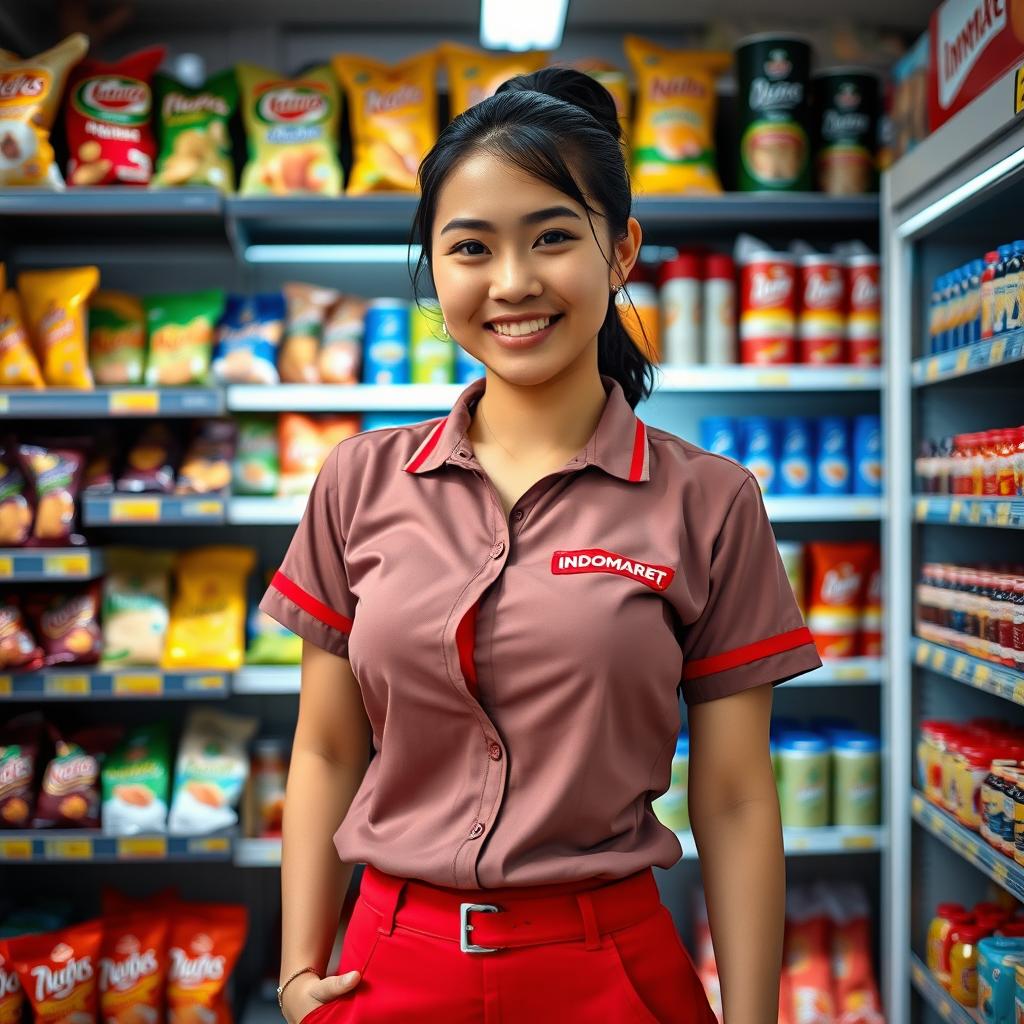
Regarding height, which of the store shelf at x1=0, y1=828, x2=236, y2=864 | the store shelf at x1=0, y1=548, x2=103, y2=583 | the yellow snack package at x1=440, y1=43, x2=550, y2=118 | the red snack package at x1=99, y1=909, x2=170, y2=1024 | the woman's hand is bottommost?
the red snack package at x1=99, y1=909, x2=170, y2=1024

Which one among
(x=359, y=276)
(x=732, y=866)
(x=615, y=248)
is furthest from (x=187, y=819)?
(x=615, y=248)

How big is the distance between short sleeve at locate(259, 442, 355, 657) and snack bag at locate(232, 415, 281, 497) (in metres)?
1.61

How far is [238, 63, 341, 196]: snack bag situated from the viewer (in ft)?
9.43

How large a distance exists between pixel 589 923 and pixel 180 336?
7.24ft

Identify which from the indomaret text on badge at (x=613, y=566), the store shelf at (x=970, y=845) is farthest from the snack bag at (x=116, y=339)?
the store shelf at (x=970, y=845)

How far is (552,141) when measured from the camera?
123cm

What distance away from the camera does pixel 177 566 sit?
3.06 m

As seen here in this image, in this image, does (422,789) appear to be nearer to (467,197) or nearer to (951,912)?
(467,197)

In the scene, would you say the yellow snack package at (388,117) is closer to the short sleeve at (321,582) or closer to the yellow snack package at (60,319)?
the yellow snack package at (60,319)

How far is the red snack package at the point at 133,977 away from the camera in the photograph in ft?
8.87

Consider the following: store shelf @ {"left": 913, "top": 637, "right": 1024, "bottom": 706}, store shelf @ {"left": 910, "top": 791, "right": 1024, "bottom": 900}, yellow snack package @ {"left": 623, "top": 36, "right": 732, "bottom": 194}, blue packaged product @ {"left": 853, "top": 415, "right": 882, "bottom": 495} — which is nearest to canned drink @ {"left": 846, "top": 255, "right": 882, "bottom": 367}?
blue packaged product @ {"left": 853, "top": 415, "right": 882, "bottom": 495}

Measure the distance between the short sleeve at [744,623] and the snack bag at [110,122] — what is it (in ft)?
7.37

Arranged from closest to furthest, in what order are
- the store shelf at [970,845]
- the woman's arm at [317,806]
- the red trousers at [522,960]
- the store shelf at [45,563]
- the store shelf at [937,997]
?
1. the red trousers at [522,960]
2. the woman's arm at [317,806]
3. the store shelf at [970,845]
4. the store shelf at [937,997]
5. the store shelf at [45,563]

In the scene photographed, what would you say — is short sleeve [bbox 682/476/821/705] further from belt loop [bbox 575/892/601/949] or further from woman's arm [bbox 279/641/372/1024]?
woman's arm [bbox 279/641/372/1024]
